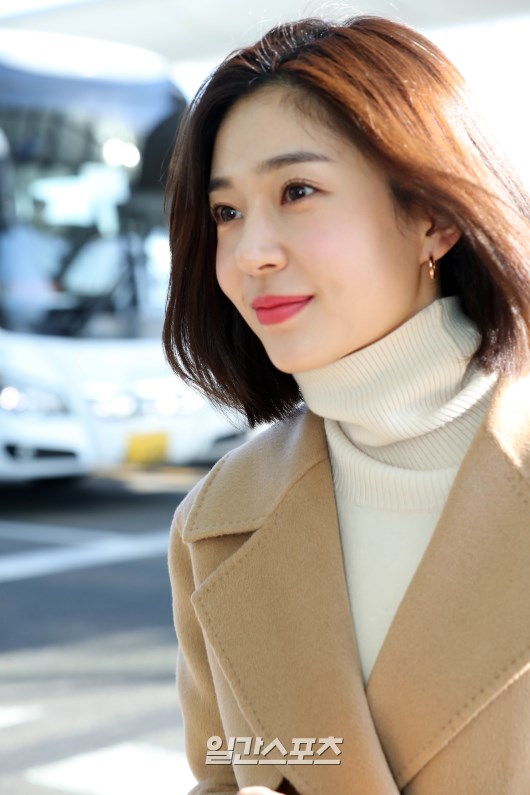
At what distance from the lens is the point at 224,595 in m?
1.90

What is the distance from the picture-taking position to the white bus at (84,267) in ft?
31.2

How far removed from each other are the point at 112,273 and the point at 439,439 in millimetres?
8393

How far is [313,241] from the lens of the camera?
1.78 meters

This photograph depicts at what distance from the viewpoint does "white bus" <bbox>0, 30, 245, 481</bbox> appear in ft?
31.2

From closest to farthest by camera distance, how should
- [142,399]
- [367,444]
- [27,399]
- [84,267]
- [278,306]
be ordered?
[278,306] < [367,444] < [27,399] < [142,399] < [84,267]

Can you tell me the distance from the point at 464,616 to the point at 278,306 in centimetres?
47

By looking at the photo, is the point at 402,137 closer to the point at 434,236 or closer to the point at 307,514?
the point at 434,236

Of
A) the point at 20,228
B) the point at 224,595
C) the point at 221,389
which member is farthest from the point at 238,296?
the point at 20,228

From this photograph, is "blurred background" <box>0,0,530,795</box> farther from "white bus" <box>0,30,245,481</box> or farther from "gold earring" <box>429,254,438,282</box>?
"gold earring" <box>429,254,438,282</box>

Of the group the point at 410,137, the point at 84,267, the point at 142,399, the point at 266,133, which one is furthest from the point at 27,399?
the point at 410,137

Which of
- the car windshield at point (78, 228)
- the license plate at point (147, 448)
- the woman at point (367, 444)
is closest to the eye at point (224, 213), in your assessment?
the woman at point (367, 444)

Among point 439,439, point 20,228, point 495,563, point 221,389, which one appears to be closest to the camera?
point 495,563

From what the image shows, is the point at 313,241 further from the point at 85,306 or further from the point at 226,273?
the point at 85,306

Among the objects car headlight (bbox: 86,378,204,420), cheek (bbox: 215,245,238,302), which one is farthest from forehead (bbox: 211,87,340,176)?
car headlight (bbox: 86,378,204,420)
